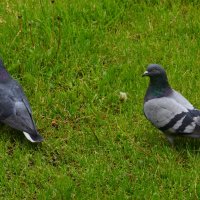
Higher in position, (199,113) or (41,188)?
(199,113)

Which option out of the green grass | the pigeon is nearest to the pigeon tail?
the pigeon

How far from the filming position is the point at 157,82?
518 cm

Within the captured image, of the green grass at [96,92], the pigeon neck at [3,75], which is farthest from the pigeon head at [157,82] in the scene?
the pigeon neck at [3,75]

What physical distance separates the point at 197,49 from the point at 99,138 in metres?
1.81

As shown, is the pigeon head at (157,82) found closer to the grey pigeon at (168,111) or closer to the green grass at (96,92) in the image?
the grey pigeon at (168,111)

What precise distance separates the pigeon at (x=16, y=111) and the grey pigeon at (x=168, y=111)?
38.6 inches

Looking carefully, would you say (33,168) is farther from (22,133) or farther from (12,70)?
(12,70)

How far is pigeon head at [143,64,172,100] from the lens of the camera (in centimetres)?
516

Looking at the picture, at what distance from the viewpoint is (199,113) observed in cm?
497

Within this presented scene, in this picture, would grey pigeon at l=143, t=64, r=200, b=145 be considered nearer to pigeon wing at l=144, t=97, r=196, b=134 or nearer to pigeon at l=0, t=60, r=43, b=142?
pigeon wing at l=144, t=97, r=196, b=134

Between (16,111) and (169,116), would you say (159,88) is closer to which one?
(169,116)

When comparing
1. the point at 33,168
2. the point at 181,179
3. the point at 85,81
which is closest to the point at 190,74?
the point at 85,81

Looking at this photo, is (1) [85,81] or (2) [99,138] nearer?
(2) [99,138]

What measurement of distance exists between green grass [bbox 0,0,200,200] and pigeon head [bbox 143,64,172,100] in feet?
1.34
